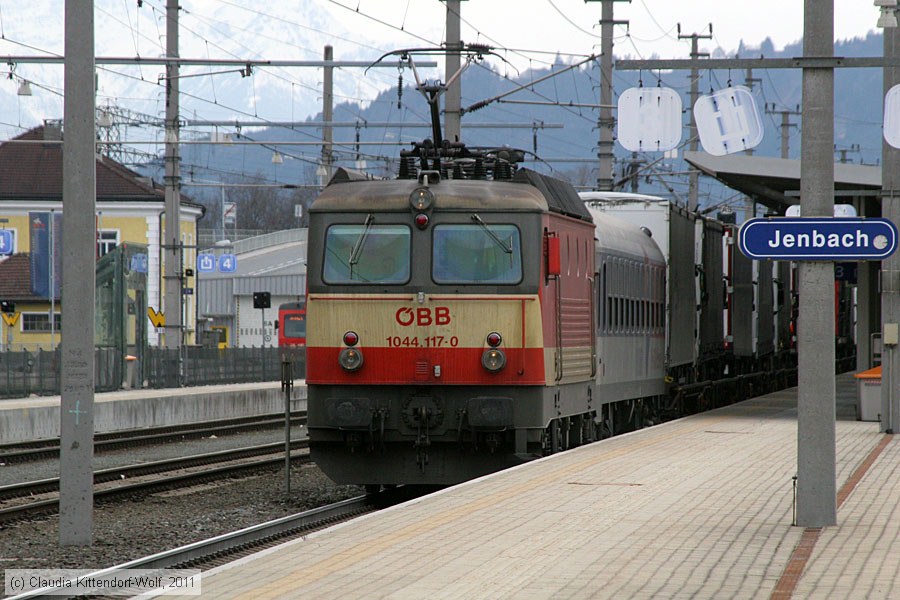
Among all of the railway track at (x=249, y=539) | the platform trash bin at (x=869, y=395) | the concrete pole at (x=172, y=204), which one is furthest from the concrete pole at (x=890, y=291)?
the concrete pole at (x=172, y=204)

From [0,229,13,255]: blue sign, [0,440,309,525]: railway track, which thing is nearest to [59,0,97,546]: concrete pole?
[0,440,309,525]: railway track

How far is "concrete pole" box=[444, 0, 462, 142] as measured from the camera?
23812 millimetres

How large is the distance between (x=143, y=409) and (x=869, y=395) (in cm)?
1312

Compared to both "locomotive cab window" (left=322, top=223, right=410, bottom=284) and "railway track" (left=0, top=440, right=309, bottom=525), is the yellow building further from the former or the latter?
"locomotive cab window" (left=322, top=223, right=410, bottom=284)

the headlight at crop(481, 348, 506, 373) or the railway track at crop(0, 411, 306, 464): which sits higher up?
the headlight at crop(481, 348, 506, 373)

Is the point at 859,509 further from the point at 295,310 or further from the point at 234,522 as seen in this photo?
the point at 295,310

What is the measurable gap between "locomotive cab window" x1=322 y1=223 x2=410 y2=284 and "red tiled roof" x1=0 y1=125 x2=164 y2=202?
54.2 metres

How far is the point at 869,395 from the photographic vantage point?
80.2 feet

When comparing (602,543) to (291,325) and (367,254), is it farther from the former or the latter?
(291,325)

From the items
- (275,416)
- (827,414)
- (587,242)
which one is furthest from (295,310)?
(827,414)

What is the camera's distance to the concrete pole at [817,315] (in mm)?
10852

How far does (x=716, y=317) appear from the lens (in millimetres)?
29625

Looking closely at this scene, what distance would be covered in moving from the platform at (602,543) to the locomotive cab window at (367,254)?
2.36 m

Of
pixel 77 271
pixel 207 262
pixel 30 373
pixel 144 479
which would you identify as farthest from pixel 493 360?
pixel 207 262
